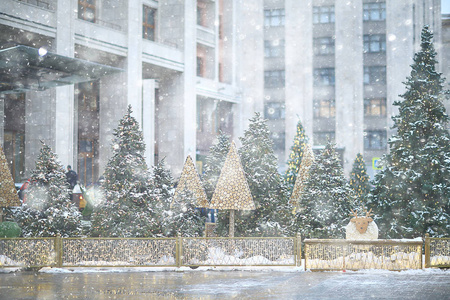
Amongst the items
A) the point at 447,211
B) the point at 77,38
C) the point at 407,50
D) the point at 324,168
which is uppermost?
the point at 407,50

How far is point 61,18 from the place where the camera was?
2897 cm

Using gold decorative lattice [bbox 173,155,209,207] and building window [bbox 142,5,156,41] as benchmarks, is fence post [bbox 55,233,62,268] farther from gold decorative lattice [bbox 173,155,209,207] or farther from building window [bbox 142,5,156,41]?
building window [bbox 142,5,156,41]

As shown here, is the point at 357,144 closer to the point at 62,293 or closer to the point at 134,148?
the point at 134,148

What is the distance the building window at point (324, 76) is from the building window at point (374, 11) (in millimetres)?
6229

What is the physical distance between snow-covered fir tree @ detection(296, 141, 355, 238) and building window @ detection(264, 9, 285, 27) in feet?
128

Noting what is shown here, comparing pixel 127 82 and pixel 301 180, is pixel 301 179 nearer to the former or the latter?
pixel 301 180

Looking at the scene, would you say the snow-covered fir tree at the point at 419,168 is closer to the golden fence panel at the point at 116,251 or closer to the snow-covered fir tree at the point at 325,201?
the snow-covered fir tree at the point at 325,201

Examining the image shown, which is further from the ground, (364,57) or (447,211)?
Result: (364,57)

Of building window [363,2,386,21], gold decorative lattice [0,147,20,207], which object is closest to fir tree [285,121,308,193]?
gold decorative lattice [0,147,20,207]

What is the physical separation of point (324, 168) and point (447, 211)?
4377 millimetres

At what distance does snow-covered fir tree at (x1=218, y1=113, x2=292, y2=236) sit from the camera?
16891 millimetres

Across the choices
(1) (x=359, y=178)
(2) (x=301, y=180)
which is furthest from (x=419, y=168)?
(1) (x=359, y=178)

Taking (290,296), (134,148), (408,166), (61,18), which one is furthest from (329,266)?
(61,18)

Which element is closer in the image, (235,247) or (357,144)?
(235,247)
